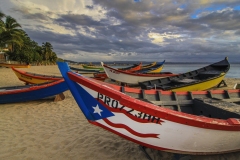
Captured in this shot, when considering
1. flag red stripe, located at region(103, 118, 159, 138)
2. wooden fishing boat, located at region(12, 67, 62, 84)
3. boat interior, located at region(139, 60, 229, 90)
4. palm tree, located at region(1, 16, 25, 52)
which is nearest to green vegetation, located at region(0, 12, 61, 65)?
palm tree, located at region(1, 16, 25, 52)

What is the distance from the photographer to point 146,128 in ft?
7.97

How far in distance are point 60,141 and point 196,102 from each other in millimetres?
3562

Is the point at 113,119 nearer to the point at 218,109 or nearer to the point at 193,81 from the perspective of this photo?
the point at 218,109

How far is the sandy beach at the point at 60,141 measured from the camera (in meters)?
3.34

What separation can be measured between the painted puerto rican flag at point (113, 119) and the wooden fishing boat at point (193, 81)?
4.74 meters

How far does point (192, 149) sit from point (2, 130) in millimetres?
5021

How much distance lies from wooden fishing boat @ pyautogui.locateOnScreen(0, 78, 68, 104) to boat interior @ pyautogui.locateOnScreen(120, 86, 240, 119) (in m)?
4.45

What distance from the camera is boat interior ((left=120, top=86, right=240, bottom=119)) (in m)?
3.35

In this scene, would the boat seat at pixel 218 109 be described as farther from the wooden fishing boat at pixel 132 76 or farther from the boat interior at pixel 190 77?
the wooden fishing boat at pixel 132 76

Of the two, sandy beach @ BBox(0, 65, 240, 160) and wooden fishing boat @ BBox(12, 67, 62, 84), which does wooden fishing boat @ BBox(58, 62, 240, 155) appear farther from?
wooden fishing boat @ BBox(12, 67, 62, 84)

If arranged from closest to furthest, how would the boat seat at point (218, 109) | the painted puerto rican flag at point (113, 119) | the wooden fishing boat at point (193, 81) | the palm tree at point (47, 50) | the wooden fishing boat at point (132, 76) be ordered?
the painted puerto rican flag at point (113, 119) → the boat seat at point (218, 109) → the wooden fishing boat at point (193, 81) → the wooden fishing boat at point (132, 76) → the palm tree at point (47, 50)

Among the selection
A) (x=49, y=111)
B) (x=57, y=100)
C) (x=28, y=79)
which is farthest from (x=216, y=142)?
(x=28, y=79)

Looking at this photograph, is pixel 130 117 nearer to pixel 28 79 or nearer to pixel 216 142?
pixel 216 142

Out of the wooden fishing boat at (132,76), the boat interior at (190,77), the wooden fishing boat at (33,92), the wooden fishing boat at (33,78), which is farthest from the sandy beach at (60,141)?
the wooden fishing boat at (132,76)
